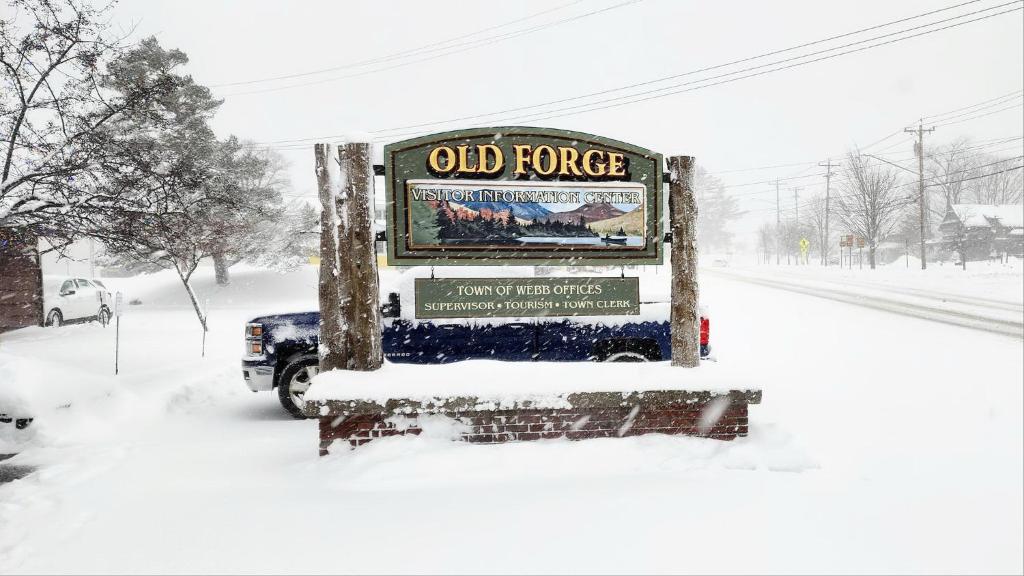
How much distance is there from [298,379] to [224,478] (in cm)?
208

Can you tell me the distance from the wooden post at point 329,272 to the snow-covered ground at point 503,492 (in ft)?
2.75

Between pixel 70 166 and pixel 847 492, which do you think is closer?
pixel 847 492

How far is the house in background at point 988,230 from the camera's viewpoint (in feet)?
145

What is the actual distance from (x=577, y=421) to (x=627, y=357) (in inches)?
58.6

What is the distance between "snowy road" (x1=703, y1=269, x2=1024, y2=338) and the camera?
42.0ft

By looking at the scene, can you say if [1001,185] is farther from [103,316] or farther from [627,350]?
[103,316]

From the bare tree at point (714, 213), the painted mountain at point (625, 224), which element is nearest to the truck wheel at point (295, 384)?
the painted mountain at point (625, 224)

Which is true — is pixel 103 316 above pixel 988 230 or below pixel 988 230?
below

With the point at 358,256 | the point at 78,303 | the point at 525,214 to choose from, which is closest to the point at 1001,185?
the point at 525,214

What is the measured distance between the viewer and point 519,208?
495cm

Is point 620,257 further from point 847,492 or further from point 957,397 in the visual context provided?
point 957,397

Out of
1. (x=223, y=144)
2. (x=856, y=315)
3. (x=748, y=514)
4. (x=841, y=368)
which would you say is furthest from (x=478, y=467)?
(x=223, y=144)

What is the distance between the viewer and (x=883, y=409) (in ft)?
20.7

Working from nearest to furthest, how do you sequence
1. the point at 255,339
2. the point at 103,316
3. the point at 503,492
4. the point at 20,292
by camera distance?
Result: 1. the point at 503,492
2. the point at 255,339
3. the point at 20,292
4. the point at 103,316
